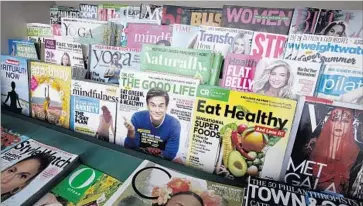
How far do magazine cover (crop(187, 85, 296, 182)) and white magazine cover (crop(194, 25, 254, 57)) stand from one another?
129 mm

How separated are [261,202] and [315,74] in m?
0.31

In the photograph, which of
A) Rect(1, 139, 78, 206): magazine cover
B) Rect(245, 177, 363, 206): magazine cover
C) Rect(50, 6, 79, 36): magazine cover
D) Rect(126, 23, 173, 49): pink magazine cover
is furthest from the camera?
Rect(50, 6, 79, 36): magazine cover

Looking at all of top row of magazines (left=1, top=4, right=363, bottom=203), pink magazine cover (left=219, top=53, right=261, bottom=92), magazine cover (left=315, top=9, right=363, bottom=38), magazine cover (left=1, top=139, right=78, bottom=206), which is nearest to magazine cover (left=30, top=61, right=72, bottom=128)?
top row of magazines (left=1, top=4, right=363, bottom=203)

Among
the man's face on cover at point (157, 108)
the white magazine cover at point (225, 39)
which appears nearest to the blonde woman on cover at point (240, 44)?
the white magazine cover at point (225, 39)

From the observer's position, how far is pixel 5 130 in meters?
0.81

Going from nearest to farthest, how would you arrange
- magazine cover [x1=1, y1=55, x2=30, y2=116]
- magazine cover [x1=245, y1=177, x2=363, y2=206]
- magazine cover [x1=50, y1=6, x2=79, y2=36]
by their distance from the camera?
magazine cover [x1=245, y1=177, x2=363, y2=206], magazine cover [x1=1, y1=55, x2=30, y2=116], magazine cover [x1=50, y1=6, x2=79, y2=36]

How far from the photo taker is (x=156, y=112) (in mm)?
679

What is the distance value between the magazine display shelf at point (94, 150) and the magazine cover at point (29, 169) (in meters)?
0.03

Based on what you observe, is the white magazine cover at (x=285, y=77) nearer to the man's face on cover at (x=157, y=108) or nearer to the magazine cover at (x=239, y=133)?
the magazine cover at (x=239, y=133)

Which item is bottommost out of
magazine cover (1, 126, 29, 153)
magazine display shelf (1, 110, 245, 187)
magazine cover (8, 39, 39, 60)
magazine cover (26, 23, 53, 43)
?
magazine cover (1, 126, 29, 153)

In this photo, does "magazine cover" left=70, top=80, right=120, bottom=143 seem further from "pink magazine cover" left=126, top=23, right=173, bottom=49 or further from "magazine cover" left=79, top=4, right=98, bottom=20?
"magazine cover" left=79, top=4, right=98, bottom=20

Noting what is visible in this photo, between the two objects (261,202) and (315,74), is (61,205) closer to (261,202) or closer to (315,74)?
(261,202)

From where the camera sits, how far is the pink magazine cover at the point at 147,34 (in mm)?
720

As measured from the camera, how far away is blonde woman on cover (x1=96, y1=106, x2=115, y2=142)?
2.43 ft
